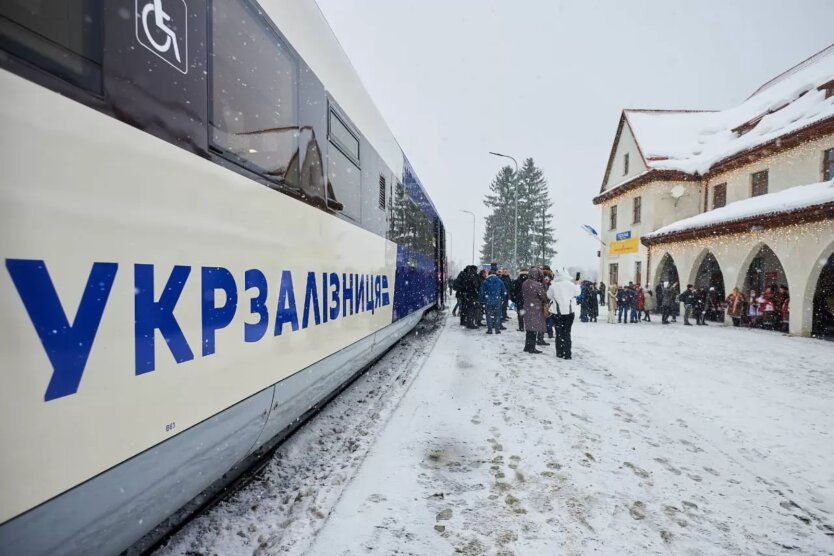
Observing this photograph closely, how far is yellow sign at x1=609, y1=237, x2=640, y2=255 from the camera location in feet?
73.0

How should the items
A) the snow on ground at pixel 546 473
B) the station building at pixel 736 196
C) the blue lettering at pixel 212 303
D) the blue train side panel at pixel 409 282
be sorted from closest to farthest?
the blue lettering at pixel 212 303 → the snow on ground at pixel 546 473 → the blue train side panel at pixel 409 282 → the station building at pixel 736 196

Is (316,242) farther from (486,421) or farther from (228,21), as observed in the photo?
(486,421)

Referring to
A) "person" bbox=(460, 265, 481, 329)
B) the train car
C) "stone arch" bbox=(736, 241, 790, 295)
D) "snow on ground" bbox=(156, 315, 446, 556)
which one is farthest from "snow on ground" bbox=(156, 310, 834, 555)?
"stone arch" bbox=(736, 241, 790, 295)

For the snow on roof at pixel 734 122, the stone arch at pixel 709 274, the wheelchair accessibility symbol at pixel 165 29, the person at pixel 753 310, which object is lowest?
the person at pixel 753 310

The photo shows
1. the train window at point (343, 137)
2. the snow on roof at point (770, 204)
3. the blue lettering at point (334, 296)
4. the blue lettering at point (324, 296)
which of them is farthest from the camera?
the snow on roof at point (770, 204)

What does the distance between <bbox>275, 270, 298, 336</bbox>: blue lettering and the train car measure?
0.02 m

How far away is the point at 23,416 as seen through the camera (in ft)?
4.01

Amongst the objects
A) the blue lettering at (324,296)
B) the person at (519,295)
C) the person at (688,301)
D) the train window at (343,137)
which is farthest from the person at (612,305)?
the blue lettering at (324,296)

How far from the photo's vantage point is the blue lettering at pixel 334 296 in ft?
12.0

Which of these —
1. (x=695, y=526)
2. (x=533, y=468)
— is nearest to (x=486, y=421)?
(x=533, y=468)

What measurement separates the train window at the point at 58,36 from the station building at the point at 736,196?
1571cm

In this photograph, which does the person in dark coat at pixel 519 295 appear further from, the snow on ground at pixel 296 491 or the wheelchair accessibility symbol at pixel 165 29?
the wheelchair accessibility symbol at pixel 165 29

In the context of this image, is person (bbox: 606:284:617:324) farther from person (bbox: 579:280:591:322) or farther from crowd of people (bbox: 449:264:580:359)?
crowd of people (bbox: 449:264:580:359)

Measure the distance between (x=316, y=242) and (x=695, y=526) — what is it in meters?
3.14
